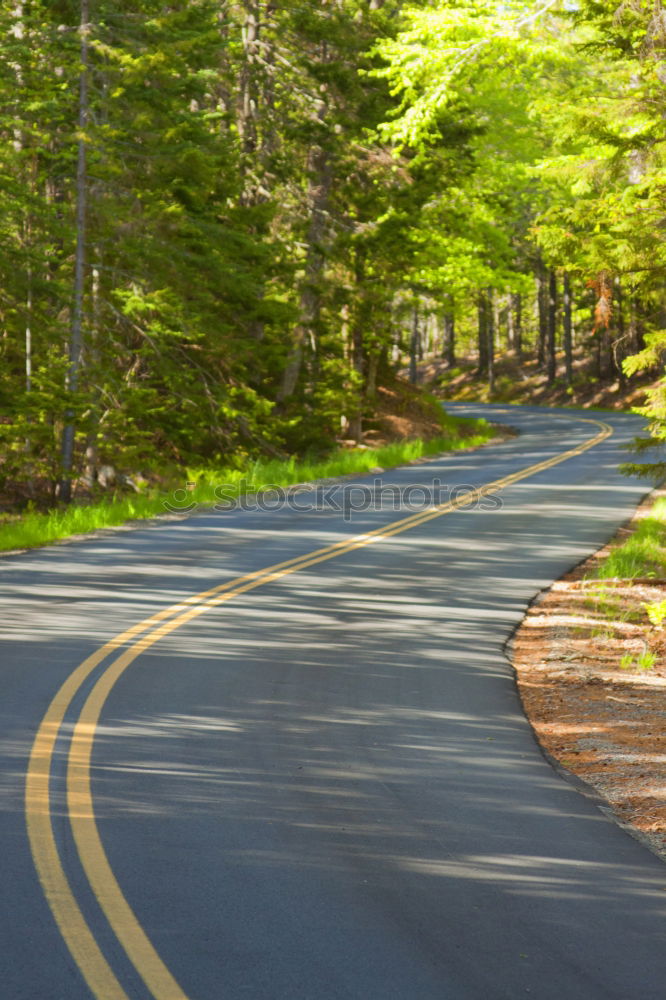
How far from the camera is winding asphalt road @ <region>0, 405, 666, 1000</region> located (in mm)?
4562

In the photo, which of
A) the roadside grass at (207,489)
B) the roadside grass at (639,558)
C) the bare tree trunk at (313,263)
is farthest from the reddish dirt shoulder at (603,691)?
the bare tree trunk at (313,263)

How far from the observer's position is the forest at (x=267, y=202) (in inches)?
614

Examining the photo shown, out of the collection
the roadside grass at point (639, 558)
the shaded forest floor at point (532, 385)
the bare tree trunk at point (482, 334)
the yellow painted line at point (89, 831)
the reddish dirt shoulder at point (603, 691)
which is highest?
the bare tree trunk at point (482, 334)

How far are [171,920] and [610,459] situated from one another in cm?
3008

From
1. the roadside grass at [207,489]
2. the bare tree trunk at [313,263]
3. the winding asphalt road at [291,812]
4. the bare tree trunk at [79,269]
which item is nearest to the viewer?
the winding asphalt road at [291,812]

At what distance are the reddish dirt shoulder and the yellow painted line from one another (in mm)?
2987

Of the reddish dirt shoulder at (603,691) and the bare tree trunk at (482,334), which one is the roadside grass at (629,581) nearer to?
the reddish dirt shoulder at (603,691)

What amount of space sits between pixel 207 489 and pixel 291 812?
19.6 metres

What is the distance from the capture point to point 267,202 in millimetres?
30781

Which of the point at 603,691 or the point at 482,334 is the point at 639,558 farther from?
the point at 482,334

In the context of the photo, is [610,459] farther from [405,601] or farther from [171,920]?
[171,920]

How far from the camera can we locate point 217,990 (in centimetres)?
429

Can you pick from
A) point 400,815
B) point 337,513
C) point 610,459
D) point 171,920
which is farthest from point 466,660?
point 610,459

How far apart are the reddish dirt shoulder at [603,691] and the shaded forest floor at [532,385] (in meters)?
44.0
